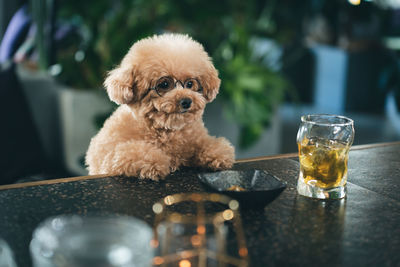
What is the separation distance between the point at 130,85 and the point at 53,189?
276 millimetres

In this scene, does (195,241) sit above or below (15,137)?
above

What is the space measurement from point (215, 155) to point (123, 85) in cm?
26

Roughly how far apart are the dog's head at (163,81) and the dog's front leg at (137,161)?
7 centimetres

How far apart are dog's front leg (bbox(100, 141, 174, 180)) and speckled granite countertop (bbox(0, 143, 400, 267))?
0.02m

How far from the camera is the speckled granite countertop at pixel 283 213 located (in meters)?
0.62

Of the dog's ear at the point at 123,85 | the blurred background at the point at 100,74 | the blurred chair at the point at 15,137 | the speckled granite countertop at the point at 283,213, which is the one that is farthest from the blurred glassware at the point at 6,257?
the blurred chair at the point at 15,137

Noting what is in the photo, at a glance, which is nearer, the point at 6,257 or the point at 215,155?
the point at 6,257

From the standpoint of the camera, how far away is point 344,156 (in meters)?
0.86

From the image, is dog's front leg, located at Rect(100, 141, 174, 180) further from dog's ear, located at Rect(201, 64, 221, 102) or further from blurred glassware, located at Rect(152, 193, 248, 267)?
blurred glassware, located at Rect(152, 193, 248, 267)

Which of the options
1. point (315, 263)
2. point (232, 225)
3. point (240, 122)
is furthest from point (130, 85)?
point (240, 122)

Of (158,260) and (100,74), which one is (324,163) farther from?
(100,74)

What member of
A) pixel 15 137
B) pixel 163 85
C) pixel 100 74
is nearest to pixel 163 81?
pixel 163 85

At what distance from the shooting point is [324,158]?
0.86 meters

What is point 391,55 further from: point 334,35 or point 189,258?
point 189,258
